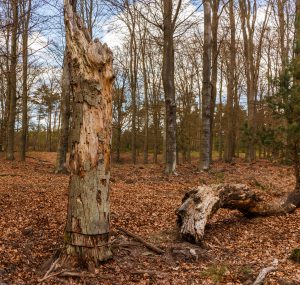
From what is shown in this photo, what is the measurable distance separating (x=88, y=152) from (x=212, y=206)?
8.94 feet

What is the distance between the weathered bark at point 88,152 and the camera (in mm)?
4547

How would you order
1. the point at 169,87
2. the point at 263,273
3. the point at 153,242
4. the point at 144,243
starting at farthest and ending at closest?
the point at 169,87 < the point at 153,242 < the point at 144,243 < the point at 263,273

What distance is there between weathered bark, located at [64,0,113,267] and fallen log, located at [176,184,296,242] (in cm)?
160

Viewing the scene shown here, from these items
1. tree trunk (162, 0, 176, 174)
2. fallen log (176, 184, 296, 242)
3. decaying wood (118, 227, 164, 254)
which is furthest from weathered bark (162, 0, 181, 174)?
decaying wood (118, 227, 164, 254)

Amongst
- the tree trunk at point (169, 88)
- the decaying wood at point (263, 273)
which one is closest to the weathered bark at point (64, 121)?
the tree trunk at point (169, 88)

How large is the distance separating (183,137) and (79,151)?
70.6 feet

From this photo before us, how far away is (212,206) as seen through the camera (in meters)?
6.14

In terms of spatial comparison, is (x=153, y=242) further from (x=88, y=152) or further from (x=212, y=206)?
(x=88, y=152)


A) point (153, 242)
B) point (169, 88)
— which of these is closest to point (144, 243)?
point (153, 242)

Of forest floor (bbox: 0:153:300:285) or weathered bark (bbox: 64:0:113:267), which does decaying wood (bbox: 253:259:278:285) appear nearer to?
forest floor (bbox: 0:153:300:285)

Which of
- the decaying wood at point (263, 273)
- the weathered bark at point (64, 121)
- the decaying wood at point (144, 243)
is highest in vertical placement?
the weathered bark at point (64, 121)

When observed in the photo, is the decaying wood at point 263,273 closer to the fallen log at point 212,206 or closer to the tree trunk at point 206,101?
the fallen log at point 212,206

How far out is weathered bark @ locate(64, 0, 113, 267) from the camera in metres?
4.55

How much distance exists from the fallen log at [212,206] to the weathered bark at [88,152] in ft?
5.25
